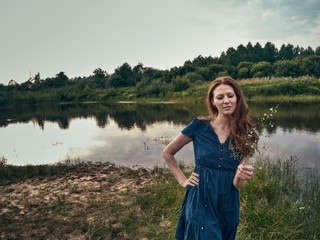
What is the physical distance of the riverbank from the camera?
512cm

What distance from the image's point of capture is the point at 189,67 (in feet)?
206

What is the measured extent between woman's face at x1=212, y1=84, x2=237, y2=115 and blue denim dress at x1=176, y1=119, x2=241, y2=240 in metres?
0.22

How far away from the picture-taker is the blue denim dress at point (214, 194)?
2502 millimetres

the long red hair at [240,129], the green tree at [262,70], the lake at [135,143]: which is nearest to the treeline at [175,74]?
the green tree at [262,70]

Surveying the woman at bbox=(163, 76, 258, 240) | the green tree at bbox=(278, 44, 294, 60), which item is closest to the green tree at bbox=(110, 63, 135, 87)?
the green tree at bbox=(278, 44, 294, 60)

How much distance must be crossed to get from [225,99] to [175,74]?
59.0 meters

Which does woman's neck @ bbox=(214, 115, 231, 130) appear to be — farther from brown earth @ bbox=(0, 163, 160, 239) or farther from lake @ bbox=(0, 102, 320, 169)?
lake @ bbox=(0, 102, 320, 169)

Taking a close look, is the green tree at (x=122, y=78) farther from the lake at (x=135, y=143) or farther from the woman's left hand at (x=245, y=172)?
the woman's left hand at (x=245, y=172)

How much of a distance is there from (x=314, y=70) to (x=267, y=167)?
1594 inches

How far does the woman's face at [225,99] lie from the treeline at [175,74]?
4385 cm

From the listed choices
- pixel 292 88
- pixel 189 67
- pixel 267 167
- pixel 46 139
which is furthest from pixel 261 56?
pixel 267 167

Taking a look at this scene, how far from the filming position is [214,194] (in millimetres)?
2523

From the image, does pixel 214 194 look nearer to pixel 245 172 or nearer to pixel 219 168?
pixel 219 168

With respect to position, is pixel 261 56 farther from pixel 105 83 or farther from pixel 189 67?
pixel 105 83
